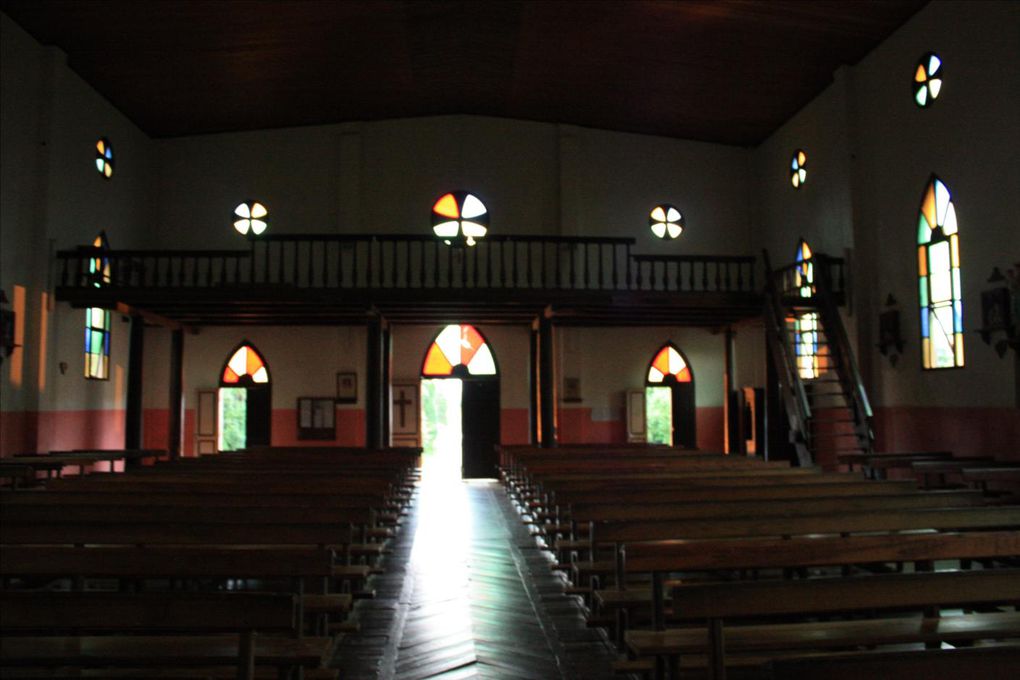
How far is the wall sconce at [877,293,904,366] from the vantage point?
1163cm

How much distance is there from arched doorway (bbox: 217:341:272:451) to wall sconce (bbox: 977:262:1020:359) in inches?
496

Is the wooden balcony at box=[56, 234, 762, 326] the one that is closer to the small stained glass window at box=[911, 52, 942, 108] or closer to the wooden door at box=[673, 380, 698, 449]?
the wooden door at box=[673, 380, 698, 449]

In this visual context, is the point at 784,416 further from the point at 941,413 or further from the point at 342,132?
the point at 342,132

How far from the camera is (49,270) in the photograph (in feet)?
40.2

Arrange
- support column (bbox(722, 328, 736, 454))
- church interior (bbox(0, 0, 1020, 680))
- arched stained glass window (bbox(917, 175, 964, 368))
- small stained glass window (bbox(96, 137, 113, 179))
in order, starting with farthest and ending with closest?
support column (bbox(722, 328, 736, 454)), small stained glass window (bbox(96, 137, 113, 179)), arched stained glass window (bbox(917, 175, 964, 368)), church interior (bbox(0, 0, 1020, 680))

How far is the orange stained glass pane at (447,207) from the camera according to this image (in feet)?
55.7

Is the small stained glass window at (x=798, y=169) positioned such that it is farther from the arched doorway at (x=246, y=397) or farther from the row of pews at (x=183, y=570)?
the arched doorway at (x=246, y=397)

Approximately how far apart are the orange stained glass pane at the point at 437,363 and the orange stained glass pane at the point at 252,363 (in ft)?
11.1

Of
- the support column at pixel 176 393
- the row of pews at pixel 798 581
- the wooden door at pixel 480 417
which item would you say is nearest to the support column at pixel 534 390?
the wooden door at pixel 480 417

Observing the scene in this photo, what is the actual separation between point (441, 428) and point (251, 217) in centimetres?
574

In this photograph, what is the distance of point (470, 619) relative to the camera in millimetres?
5188

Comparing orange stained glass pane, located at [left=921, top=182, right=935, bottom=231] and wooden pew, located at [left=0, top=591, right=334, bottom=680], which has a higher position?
orange stained glass pane, located at [left=921, top=182, right=935, bottom=231]

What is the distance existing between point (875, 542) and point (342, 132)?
15.0 metres

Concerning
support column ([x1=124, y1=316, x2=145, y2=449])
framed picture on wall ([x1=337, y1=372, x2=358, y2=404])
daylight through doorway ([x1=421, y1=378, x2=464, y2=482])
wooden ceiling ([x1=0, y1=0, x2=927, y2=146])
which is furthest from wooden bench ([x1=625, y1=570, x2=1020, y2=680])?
daylight through doorway ([x1=421, y1=378, x2=464, y2=482])
